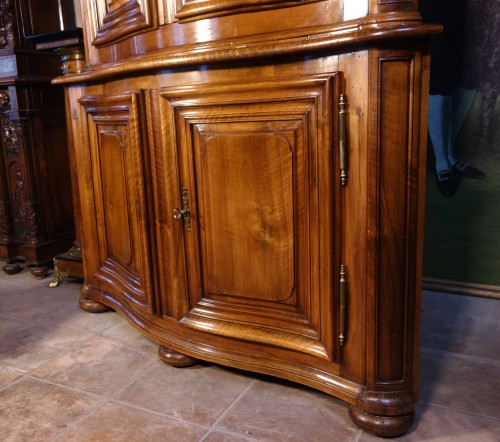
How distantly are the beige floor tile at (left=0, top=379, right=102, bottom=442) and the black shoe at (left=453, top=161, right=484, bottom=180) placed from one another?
1854 millimetres

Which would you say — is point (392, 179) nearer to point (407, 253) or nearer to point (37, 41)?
A: point (407, 253)

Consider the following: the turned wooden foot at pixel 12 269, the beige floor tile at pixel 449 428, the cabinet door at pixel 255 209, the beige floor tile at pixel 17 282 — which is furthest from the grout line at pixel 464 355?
the turned wooden foot at pixel 12 269

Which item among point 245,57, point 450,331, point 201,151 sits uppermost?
point 245,57

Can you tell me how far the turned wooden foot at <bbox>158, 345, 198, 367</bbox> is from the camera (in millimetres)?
1909

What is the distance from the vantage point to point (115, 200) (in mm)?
2174

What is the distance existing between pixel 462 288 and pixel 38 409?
6.29 feet

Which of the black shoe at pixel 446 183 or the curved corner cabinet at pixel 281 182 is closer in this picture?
the curved corner cabinet at pixel 281 182

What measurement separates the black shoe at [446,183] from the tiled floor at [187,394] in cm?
58

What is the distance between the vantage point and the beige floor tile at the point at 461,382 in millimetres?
1659

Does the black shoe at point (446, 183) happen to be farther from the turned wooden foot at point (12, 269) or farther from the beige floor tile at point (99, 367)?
the turned wooden foot at point (12, 269)

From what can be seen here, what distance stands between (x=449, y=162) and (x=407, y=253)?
128 centimetres

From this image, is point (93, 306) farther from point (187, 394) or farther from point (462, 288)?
point (462, 288)

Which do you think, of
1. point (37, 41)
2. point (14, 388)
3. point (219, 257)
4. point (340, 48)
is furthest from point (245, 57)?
point (37, 41)

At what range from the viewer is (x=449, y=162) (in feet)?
8.39
